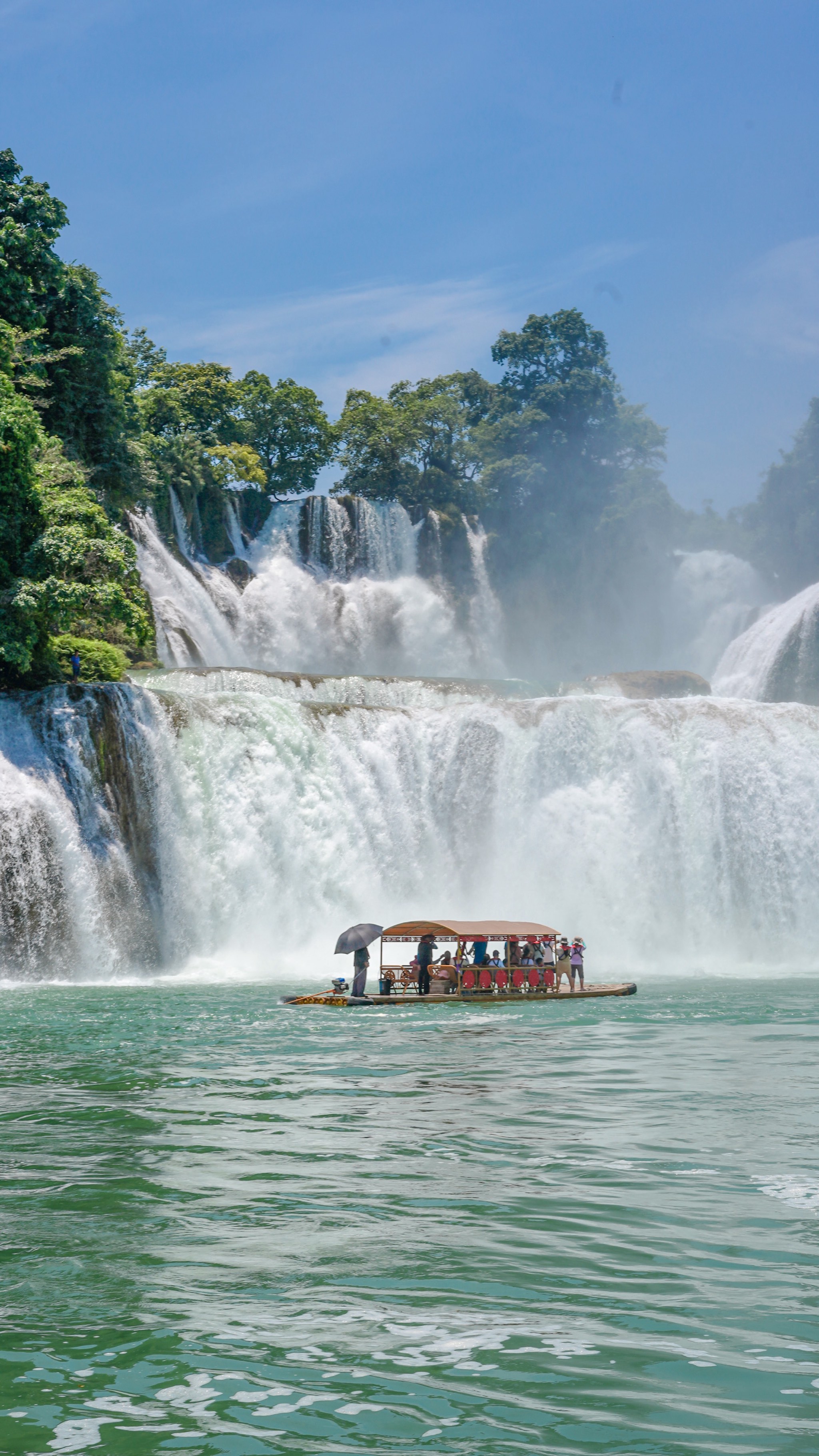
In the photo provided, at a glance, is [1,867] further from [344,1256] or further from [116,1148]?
[344,1256]

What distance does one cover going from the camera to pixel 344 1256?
22.8 ft

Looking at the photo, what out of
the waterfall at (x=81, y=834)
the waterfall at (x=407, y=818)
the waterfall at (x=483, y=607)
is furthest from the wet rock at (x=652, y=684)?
the waterfall at (x=81, y=834)

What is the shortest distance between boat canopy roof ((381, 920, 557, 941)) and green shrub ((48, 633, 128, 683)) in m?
11.2

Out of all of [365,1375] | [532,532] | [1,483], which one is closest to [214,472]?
[532,532]

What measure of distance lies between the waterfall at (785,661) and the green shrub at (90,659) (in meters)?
26.2

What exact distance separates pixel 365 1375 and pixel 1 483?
988 inches

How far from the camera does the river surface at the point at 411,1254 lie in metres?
4.96

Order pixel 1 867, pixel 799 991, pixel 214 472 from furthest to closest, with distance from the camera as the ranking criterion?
pixel 214 472 → pixel 1 867 → pixel 799 991

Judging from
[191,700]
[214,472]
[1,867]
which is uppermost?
[214,472]

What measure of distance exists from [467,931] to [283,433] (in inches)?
1808

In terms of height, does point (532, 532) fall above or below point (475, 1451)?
above

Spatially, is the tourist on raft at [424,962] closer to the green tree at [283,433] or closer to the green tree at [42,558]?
the green tree at [42,558]

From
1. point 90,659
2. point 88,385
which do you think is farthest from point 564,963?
point 88,385

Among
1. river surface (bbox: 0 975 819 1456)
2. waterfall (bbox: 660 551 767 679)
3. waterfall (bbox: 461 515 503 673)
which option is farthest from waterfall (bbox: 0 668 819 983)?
waterfall (bbox: 660 551 767 679)
